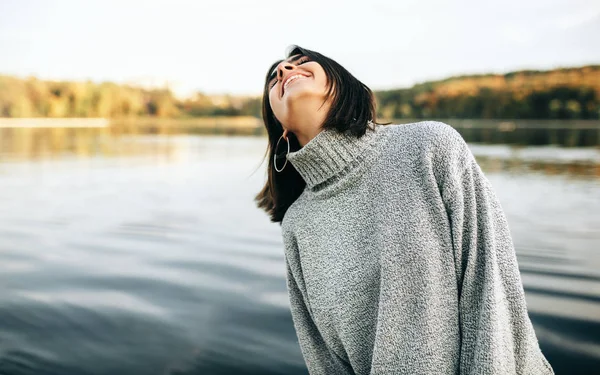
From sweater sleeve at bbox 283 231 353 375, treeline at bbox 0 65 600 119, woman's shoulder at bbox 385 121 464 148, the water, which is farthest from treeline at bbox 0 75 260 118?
woman's shoulder at bbox 385 121 464 148

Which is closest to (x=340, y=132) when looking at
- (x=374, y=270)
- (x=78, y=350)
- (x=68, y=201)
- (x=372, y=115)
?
(x=372, y=115)

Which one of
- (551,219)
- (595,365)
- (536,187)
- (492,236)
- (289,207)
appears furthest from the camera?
(536,187)

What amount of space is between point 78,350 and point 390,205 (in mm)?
2610

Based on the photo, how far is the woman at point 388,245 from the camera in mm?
1392

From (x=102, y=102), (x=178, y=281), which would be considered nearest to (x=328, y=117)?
(x=178, y=281)

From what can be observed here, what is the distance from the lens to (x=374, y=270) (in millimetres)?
1522

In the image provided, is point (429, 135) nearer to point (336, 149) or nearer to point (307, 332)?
point (336, 149)

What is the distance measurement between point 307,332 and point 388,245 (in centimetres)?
53

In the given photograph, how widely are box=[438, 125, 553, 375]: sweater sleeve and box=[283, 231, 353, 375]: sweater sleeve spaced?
19.2 inches

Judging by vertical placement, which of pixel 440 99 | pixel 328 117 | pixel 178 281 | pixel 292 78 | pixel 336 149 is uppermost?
pixel 440 99

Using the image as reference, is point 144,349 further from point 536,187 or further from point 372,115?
point 536,187

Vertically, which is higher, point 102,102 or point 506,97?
point 506,97

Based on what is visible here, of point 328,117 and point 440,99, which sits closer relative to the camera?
point 328,117

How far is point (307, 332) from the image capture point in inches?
70.4
